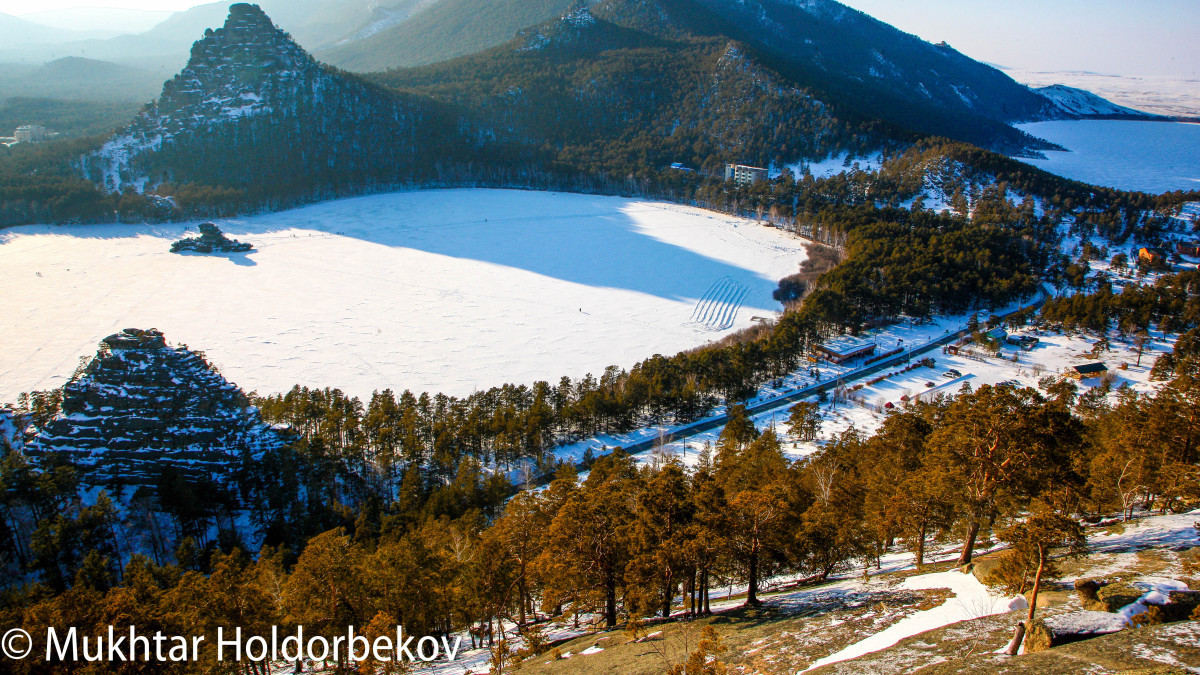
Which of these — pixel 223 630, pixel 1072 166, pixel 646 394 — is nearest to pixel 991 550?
pixel 223 630

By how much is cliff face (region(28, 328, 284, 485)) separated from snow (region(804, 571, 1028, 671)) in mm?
39594

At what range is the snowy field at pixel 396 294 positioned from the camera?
6094 cm

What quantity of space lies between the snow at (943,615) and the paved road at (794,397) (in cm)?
3019

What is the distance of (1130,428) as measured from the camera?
1030 inches

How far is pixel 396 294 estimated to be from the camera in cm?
7862

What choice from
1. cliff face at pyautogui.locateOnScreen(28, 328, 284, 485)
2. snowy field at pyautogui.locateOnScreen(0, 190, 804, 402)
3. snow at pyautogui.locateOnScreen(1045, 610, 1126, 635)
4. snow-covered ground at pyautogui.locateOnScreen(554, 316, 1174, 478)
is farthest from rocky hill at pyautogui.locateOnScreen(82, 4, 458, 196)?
→ snow at pyautogui.locateOnScreen(1045, 610, 1126, 635)

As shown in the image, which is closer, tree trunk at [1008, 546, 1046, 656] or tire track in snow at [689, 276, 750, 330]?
tree trunk at [1008, 546, 1046, 656]

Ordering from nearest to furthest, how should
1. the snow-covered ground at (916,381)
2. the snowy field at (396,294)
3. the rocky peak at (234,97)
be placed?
the snow-covered ground at (916,381), the snowy field at (396,294), the rocky peak at (234,97)

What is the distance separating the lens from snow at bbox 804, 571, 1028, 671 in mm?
16656

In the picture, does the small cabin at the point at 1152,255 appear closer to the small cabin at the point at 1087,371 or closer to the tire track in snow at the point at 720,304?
the small cabin at the point at 1087,371

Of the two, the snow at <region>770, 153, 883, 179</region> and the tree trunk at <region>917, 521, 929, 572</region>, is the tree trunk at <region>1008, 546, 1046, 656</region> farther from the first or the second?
the snow at <region>770, 153, 883, 179</region>

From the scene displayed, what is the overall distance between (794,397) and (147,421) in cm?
5192

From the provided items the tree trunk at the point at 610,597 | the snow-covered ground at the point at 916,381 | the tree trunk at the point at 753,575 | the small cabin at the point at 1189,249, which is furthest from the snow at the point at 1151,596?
the small cabin at the point at 1189,249

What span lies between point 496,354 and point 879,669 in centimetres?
5184
